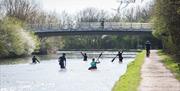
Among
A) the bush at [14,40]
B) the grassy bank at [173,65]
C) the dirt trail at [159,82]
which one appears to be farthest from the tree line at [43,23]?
the dirt trail at [159,82]

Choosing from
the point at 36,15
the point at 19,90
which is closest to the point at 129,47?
the point at 36,15

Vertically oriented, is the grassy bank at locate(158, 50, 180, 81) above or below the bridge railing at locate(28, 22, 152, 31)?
below

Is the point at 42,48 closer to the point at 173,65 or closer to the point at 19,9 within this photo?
the point at 19,9

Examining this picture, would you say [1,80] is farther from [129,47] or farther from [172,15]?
[129,47]

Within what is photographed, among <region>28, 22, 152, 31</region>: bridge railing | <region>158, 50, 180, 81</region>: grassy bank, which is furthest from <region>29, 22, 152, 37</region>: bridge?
<region>158, 50, 180, 81</region>: grassy bank

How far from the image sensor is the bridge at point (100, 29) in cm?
9700

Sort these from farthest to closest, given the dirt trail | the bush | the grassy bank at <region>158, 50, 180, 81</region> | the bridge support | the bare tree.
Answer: the bare tree → the bridge support → the bush → the grassy bank at <region>158, 50, 180, 81</region> → the dirt trail

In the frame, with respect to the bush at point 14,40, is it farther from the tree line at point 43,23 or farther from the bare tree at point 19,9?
the bare tree at point 19,9

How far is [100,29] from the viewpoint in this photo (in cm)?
9769

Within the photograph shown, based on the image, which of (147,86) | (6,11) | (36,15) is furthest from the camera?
(36,15)

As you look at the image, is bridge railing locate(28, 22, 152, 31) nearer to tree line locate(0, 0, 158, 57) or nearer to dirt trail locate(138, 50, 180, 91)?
tree line locate(0, 0, 158, 57)

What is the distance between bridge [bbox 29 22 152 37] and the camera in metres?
97.0

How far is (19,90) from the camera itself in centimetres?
3153

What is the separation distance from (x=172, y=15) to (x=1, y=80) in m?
14.4
